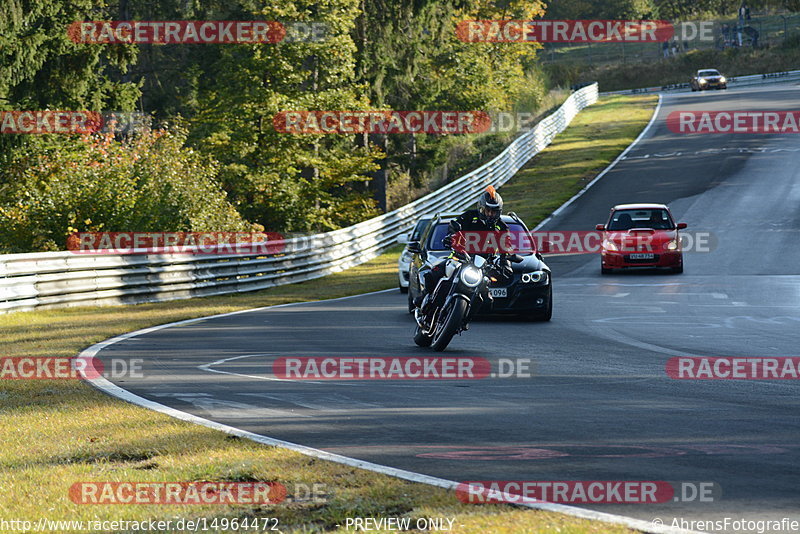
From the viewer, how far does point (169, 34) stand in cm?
4994

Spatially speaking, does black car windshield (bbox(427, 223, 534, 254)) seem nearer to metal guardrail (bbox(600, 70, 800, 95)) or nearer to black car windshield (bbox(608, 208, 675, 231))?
black car windshield (bbox(608, 208, 675, 231))

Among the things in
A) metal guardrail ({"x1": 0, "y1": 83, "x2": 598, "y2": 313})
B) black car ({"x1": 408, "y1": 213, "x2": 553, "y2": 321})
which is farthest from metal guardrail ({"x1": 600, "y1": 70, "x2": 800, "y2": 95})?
black car ({"x1": 408, "y1": 213, "x2": 553, "y2": 321})

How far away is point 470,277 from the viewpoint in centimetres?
1195

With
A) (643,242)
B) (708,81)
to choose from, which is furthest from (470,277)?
(708,81)

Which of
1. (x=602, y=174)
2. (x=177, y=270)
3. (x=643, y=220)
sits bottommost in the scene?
(x=177, y=270)

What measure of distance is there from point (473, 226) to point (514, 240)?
4.43 m

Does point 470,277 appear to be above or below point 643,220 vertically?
below

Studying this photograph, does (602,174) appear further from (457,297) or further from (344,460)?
(344,460)

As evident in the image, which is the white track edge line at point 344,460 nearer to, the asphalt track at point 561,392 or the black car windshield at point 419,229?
the asphalt track at point 561,392

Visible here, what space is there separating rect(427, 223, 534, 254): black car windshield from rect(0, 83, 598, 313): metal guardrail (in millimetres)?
7060

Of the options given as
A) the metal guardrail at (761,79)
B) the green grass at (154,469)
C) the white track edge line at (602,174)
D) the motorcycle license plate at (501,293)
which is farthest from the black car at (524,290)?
the metal guardrail at (761,79)

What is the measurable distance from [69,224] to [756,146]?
36.0m

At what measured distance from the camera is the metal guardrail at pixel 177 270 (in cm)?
1917

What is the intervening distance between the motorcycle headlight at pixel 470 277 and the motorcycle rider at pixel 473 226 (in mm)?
318
